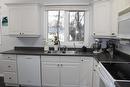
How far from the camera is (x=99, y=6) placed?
11.4 feet

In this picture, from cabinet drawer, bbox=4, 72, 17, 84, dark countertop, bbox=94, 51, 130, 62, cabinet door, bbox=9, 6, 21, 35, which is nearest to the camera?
dark countertop, bbox=94, 51, 130, 62

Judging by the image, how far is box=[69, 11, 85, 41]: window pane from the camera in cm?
409

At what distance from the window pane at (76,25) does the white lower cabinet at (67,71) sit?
2.82 ft

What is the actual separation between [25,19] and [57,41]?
100cm

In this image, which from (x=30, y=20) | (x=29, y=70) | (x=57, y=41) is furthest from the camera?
(x=57, y=41)

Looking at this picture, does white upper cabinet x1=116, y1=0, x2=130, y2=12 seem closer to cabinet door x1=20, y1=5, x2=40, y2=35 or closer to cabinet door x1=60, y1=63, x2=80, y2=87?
cabinet door x1=60, y1=63, x2=80, y2=87

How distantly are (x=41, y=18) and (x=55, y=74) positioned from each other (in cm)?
159

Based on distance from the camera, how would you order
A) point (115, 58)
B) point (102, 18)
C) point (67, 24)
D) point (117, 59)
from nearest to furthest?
1. point (117, 59)
2. point (115, 58)
3. point (102, 18)
4. point (67, 24)

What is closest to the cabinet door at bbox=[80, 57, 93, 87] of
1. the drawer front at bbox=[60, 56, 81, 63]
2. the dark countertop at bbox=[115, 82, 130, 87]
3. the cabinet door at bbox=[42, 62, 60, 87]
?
the drawer front at bbox=[60, 56, 81, 63]

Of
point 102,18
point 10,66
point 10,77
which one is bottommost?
point 10,77

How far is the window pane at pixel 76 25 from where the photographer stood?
13.4 feet

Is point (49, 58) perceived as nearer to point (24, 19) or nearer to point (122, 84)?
point (24, 19)

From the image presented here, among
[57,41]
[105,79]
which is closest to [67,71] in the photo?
[57,41]

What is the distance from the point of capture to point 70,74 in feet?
11.6
